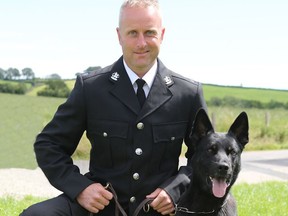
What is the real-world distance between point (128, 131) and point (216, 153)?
649 millimetres

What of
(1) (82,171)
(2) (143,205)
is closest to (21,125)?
(1) (82,171)

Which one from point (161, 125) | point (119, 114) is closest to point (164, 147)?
point (161, 125)

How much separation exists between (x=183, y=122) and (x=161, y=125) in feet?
0.61

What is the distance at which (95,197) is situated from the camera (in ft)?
11.6

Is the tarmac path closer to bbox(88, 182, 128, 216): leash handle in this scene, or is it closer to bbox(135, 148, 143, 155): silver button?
bbox(88, 182, 128, 216): leash handle

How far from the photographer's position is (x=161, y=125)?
12.2 ft

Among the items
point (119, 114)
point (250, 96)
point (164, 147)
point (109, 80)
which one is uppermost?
point (109, 80)

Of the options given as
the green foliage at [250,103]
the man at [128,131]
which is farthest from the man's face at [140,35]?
the green foliage at [250,103]

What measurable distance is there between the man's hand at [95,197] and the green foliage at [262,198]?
9.83ft

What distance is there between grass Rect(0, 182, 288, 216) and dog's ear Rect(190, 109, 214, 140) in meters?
2.82

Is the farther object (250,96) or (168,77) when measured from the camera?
(250,96)

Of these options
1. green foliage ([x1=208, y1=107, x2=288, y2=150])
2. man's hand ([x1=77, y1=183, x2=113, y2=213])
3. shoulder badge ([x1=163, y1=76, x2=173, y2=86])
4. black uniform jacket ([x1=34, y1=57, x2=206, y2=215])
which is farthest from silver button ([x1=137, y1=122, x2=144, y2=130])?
green foliage ([x1=208, y1=107, x2=288, y2=150])

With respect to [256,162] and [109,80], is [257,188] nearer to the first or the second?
[256,162]

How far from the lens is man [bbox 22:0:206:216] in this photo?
362cm
